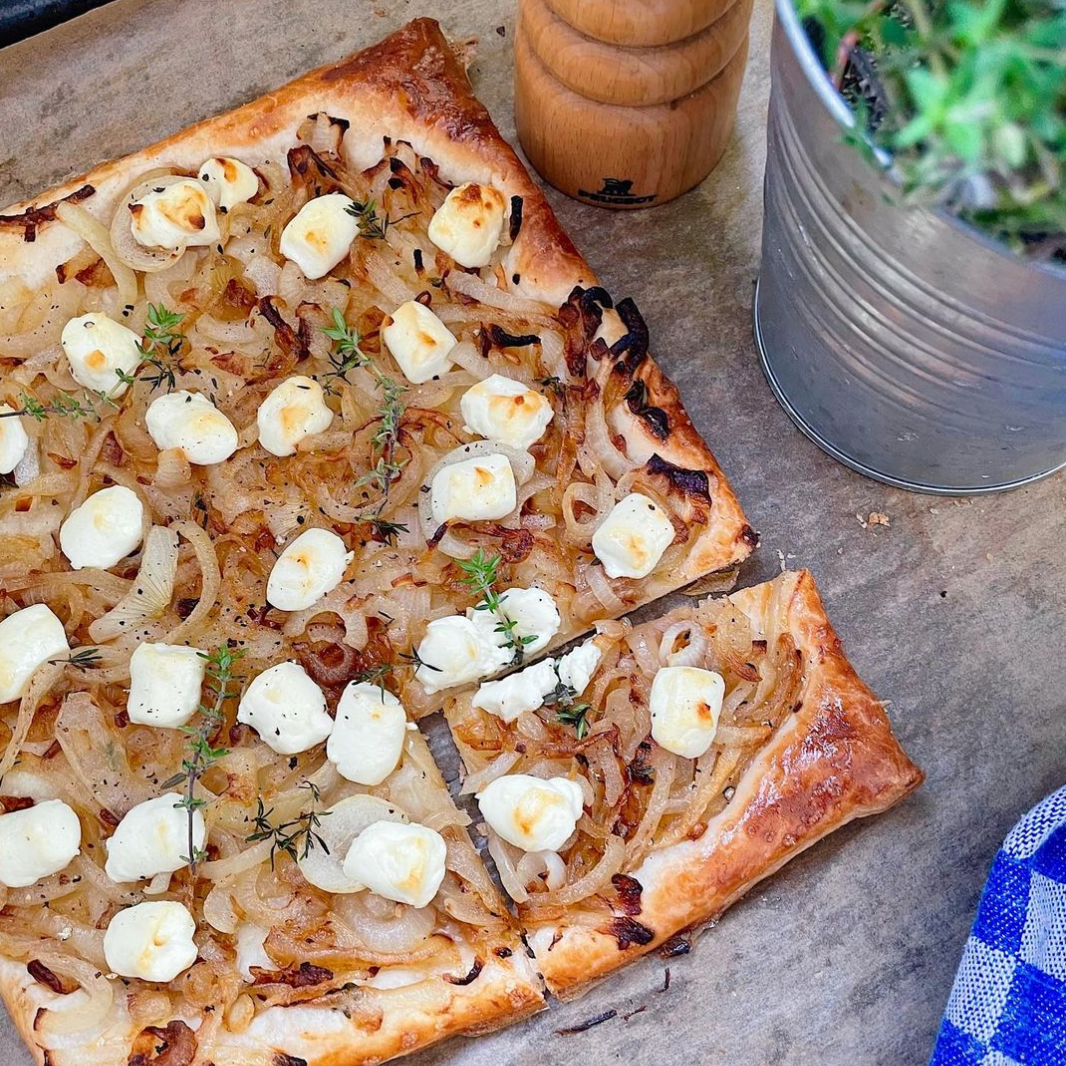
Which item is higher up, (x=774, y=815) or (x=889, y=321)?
(x=889, y=321)

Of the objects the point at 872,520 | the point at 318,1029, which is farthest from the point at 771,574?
the point at 318,1029

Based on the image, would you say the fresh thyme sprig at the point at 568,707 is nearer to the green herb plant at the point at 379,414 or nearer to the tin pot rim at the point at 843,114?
the green herb plant at the point at 379,414

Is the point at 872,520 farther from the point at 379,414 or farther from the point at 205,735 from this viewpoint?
the point at 205,735

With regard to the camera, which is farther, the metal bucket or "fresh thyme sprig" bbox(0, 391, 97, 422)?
"fresh thyme sprig" bbox(0, 391, 97, 422)

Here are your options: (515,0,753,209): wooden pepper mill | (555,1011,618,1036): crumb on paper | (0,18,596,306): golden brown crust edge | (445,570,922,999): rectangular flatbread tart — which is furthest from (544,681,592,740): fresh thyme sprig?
(515,0,753,209): wooden pepper mill

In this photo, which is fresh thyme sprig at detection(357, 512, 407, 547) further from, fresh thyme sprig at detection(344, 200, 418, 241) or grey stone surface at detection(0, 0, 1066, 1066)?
grey stone surface at detection(0, 0, 1066, 1066)

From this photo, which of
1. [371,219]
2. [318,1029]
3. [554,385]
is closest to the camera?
[318,1029]

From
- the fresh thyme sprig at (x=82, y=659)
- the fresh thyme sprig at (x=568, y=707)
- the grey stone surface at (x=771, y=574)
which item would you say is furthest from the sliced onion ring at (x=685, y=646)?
the fresh thyme sprig at (x=82, y=659)

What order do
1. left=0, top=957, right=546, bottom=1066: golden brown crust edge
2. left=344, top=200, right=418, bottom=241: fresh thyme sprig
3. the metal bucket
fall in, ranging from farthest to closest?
1. left=344, top=200, right=418, bottom=241: fresh thyme sprig
2. left=0, top=957, right=546, bottom=1066: golden brown crust edge
3. the metal bucket
